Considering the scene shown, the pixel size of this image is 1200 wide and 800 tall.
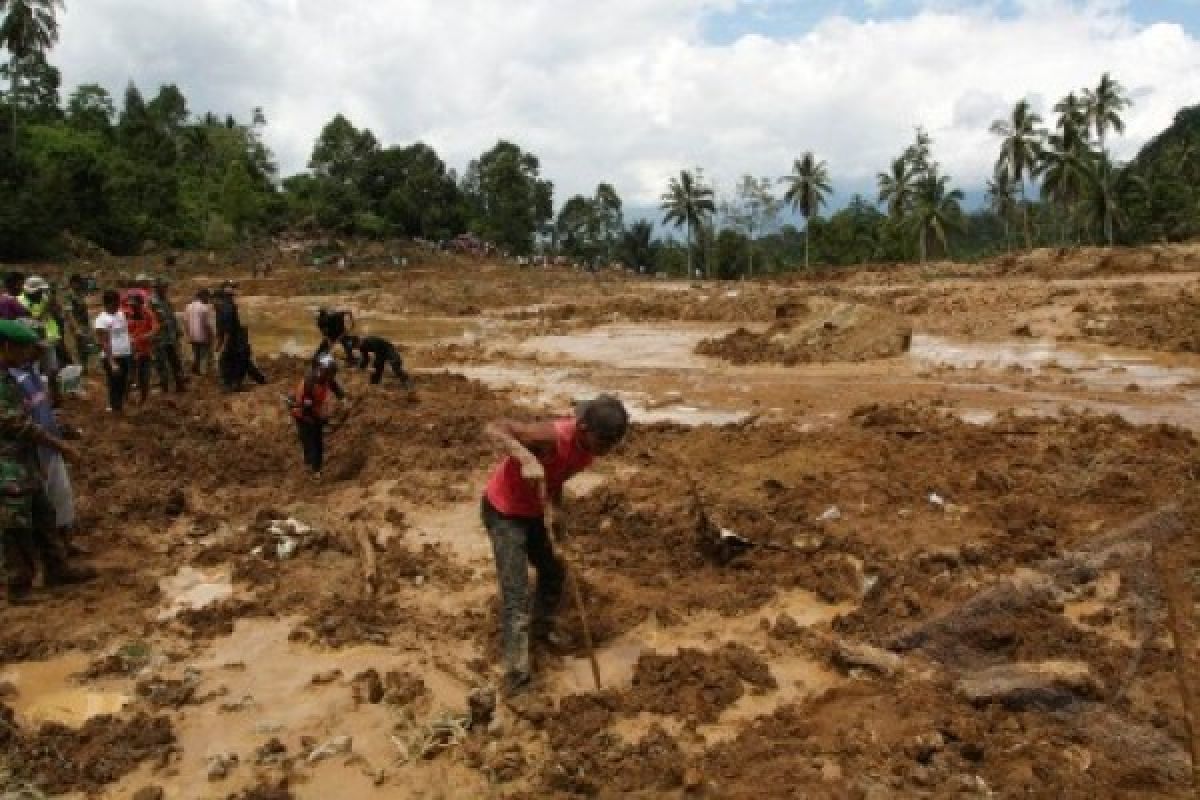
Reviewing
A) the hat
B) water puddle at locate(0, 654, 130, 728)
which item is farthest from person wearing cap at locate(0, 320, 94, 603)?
water puddle at locate(0, 654, 130, 728)

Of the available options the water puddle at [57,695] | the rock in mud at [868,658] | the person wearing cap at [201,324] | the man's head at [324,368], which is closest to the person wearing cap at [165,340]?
the person wearing cap at [201,324]

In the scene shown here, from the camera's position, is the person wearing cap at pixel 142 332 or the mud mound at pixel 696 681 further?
the person wearing cap at pixel 142 332

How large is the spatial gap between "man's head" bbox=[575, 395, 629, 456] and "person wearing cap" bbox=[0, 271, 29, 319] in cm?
639

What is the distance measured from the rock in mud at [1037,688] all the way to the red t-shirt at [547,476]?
2.03 m

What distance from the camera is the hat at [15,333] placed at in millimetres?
5289

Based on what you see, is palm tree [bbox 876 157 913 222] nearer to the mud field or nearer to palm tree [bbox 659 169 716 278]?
palm tree [bbox 659 169 716 278]

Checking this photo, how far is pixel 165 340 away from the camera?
1179 centimetres

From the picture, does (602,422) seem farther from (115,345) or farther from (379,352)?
(379,352)

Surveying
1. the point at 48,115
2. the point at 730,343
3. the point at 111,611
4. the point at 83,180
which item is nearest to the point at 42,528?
the point at 111,611

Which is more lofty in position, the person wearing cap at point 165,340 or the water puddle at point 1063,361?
the person wearing cap at point 165,340

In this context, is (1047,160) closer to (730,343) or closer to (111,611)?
(730,343)

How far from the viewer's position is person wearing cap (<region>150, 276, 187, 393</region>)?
37.5ft

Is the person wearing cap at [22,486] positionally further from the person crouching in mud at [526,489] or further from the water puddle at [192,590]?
the person crouching in mud at [526,489]

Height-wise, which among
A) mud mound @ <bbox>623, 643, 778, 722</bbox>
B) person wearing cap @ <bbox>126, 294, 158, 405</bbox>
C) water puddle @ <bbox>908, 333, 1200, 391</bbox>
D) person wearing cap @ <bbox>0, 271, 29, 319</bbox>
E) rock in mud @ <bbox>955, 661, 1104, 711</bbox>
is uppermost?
person wearing cap @ <bbox>0, 271, 29, 319</bbox>
